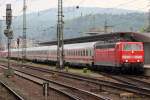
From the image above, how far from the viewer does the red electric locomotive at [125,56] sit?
121 ft

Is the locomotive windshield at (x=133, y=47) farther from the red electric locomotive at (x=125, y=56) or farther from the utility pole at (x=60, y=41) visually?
the utility pole at (x=60, y=41)

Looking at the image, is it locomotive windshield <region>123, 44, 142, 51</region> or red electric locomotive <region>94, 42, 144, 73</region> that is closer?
red electric locomotive <region>94, 42, 144, 73</region>

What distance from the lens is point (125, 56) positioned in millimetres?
37031

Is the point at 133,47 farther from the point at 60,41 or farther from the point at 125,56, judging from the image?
the point at 60,41

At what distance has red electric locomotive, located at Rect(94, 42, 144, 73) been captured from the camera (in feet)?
121

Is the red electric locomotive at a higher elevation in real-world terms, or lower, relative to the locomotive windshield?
lower

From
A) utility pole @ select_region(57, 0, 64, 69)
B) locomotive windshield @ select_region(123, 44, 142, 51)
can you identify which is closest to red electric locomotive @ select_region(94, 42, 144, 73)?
locomotive windshield @ select_region(123, 44, 142, 51)

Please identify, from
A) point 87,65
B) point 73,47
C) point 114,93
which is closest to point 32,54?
point 73,47

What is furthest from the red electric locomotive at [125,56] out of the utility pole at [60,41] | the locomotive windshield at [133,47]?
the utility pole at [60,41]

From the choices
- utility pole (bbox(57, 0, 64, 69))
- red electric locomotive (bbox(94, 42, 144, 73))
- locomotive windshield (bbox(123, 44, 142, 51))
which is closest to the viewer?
red electric locomotive (bbox(94, 42, 144, 73))

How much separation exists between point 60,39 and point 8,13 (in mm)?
19936

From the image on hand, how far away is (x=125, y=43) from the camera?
37.0 m

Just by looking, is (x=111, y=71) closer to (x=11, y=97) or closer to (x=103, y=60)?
(x=103, y=60)

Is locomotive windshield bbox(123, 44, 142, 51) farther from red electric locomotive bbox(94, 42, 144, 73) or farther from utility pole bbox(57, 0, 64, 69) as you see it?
utility pole bbox(57, 0, 64, 69)
